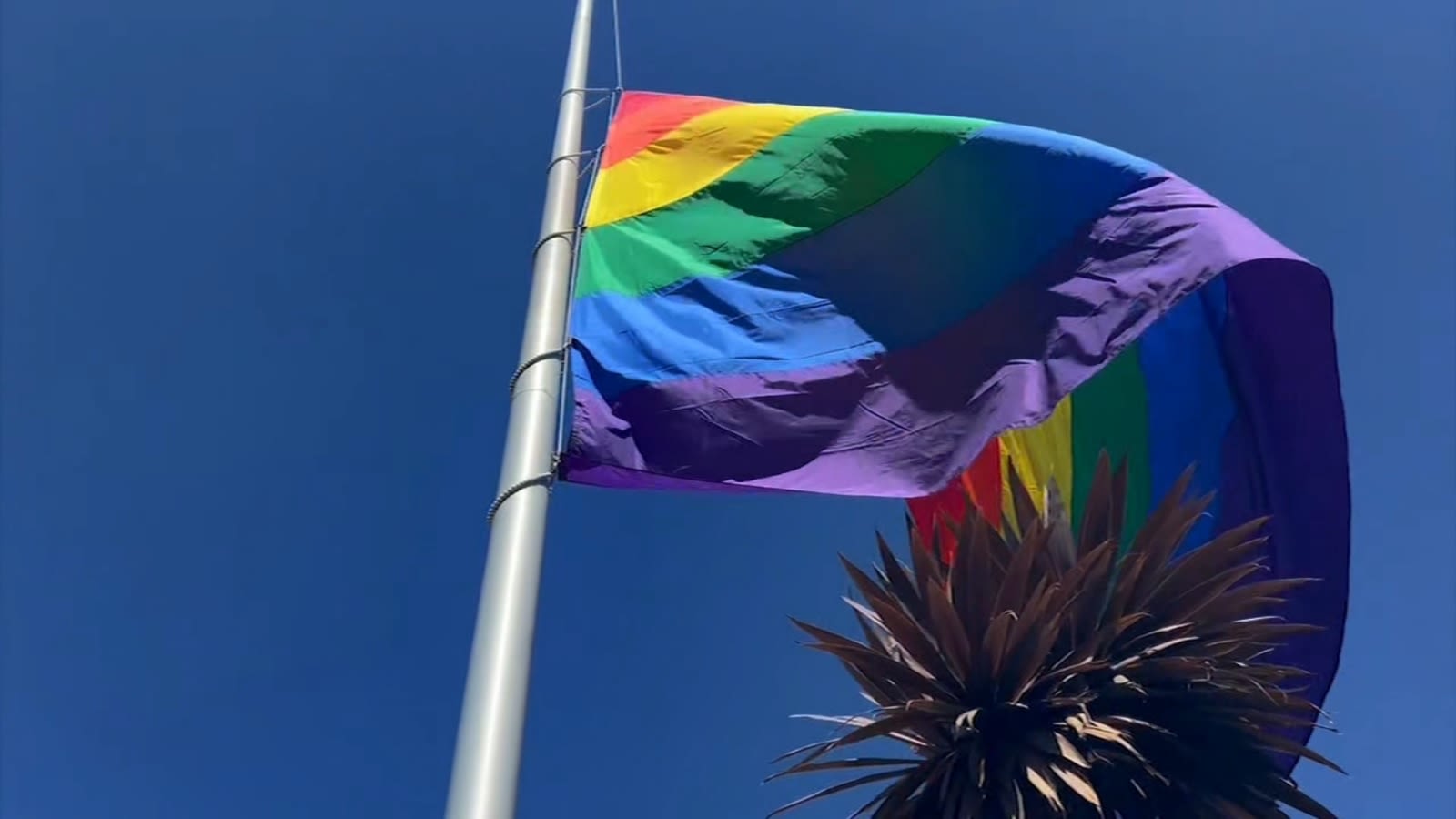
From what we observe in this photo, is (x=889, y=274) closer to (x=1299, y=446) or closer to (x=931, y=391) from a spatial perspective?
(x=931, y=391)

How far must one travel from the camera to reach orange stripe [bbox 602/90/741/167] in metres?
8.40

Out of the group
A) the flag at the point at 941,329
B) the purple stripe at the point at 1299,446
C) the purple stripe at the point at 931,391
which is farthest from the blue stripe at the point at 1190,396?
the purple stripe at the point at 931,391

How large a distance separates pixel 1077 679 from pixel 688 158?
152 inches

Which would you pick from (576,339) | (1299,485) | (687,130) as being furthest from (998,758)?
(687,130)

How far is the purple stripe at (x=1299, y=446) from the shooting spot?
6.84 meters

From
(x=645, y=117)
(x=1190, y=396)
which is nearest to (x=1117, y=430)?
(x=1190, y=396)

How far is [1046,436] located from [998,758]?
2730 millimetres

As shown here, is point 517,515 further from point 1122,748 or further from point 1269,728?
point 1269,728

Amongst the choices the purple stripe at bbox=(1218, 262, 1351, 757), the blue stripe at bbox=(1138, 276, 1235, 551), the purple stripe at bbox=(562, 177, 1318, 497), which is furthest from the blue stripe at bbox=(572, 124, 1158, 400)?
the purple stripe at bbox=(1218, 262, 1351, 757)

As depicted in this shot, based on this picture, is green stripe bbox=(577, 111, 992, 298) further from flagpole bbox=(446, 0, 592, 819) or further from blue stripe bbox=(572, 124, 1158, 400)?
flagpole bbox=(446, 0, 592, 819)

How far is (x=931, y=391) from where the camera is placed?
271 inches

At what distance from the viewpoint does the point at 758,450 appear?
6473 millimetres

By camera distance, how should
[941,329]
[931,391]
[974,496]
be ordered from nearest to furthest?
[931,391] → [941,329] → [974,496]

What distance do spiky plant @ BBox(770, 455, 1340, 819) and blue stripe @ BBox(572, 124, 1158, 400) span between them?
126 centimetres
